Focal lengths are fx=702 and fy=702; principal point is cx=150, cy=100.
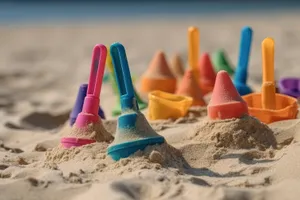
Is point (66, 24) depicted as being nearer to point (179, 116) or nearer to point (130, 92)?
point (179, 116)

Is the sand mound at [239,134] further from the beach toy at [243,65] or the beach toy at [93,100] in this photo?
the beach toy at [243,65]

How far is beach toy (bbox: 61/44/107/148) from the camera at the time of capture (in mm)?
2707

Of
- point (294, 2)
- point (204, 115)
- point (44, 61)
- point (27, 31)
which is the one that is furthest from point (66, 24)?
point (204, 115)

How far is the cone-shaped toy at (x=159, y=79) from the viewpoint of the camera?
3.83m

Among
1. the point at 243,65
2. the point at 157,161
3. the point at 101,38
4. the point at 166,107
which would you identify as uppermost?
the point at 101,38

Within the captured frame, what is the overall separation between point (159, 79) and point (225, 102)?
1.12 metres

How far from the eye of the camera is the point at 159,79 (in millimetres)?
3852

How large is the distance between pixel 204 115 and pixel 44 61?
11.9 feet

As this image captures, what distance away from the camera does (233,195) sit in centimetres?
218

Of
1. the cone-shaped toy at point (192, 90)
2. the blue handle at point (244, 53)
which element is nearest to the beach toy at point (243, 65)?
the blue handle at point (244, 53)

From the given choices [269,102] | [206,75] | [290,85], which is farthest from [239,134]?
[206,75]

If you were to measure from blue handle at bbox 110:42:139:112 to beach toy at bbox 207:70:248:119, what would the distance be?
14.7 inches

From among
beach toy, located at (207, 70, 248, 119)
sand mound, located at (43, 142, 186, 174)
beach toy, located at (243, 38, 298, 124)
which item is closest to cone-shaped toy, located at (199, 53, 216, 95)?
beach toy, located at (243, 38, 298, 124)

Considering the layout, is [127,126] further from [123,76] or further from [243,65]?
[243,65]
